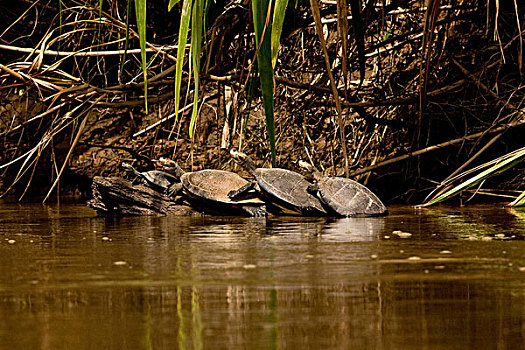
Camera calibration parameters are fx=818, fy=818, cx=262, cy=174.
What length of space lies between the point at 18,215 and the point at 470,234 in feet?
7.86

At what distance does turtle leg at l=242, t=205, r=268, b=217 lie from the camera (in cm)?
394

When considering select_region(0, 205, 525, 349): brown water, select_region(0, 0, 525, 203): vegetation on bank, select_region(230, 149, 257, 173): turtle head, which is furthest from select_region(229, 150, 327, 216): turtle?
select_region(0, 205, 525, 349): brown water

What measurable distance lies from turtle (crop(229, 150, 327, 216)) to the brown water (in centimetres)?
89

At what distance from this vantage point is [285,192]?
3.92 m

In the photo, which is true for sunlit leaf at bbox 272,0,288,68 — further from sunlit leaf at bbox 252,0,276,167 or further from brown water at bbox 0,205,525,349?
brown water at bbox 0,205,525,349

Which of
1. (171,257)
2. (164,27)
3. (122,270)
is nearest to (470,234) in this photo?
(171,257)

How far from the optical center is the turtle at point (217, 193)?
156 inches

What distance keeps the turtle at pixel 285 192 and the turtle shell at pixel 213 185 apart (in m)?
0.06

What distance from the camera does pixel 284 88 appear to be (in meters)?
5.14

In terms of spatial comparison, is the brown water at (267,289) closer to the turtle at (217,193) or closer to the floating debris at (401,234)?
the floating debris at (401,234)

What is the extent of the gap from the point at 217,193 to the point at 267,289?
2.40 meters

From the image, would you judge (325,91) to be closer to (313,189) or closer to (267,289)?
(313,189)

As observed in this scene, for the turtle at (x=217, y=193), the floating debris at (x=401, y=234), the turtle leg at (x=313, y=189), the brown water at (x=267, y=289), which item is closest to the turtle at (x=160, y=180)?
the turtle at (x=217, y=193)

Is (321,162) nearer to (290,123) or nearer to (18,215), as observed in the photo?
(290,123)
